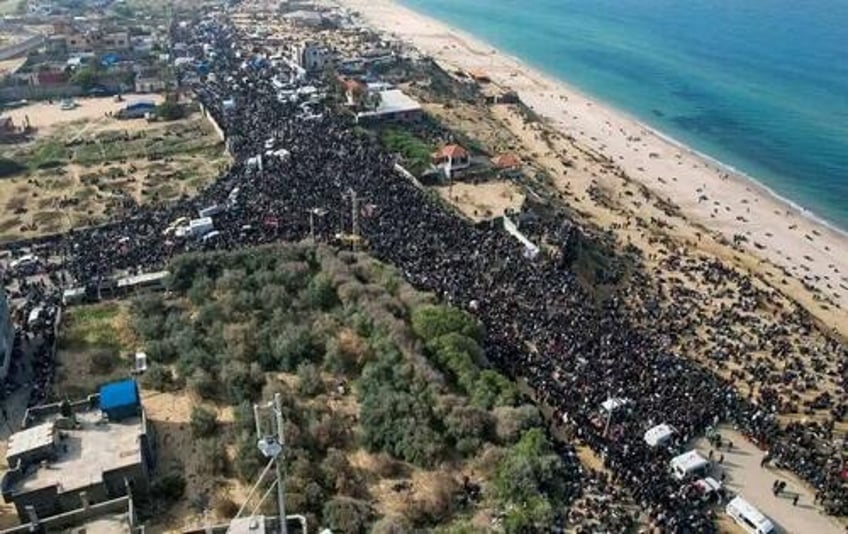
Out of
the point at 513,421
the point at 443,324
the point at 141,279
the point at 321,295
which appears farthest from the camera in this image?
the point at 141,279

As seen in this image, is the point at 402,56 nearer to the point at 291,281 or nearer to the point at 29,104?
the point at 29,104

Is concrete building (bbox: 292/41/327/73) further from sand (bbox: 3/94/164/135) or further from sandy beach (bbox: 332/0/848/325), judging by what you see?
sandy beach (bbox: 332/0/848/325)

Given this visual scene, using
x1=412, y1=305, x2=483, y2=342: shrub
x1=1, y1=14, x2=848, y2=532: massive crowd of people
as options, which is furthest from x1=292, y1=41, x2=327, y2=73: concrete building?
x1=412, y1=305, x2=483, y2=342: shrub

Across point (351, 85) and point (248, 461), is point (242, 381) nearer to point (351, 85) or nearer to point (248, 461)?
point (248, 461)

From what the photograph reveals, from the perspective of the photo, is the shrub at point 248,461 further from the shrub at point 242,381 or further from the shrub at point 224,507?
the shrub at point 242,381

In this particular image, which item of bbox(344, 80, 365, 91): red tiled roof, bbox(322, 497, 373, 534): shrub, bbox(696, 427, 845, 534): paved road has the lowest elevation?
bbox(696, 427, 845, 534): paved road

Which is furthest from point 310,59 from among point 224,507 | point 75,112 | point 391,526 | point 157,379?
point 391,526
